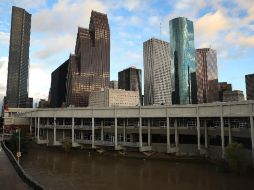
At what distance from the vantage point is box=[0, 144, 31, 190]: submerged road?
4003 centimetres

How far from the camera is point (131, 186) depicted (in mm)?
48906

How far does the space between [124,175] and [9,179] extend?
21589 millimetres

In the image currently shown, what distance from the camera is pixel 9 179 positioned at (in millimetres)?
44875

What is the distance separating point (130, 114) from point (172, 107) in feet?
42.3

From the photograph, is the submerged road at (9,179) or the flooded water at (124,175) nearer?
the submerged road at (9,179)

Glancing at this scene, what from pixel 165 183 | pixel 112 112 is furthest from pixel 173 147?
pixel 165 183

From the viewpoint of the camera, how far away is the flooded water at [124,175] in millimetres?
48781

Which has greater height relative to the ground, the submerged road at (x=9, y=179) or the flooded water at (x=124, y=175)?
the submerged road at (x=9, y=179)

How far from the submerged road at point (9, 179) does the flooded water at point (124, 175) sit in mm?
4306

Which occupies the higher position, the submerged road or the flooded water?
the submerged road

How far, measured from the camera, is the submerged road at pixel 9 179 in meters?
40.0

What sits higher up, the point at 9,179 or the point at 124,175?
the point at 9,179

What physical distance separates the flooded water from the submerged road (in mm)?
4306

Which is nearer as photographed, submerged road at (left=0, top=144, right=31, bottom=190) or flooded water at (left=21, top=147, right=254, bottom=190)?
submerged road at (left=0, top=144, right=31, bottom=190)
